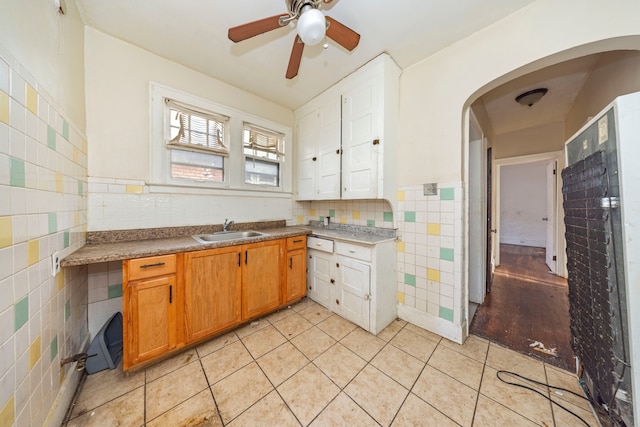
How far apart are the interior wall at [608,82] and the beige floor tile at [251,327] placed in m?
3.33

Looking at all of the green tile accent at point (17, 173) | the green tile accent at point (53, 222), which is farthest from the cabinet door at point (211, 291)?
the green tile accent at point (17, 173)

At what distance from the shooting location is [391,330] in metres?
1.93

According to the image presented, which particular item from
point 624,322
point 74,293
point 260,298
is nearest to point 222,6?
point 74,293

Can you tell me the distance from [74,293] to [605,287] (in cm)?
302

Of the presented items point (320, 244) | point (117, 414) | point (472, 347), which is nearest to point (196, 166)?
point (320, 244)

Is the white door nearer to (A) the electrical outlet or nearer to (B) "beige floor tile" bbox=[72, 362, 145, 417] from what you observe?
(B) "beige floor tile" bbox=[72, 362, 145, 417]

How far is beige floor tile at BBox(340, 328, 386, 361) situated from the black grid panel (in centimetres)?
117

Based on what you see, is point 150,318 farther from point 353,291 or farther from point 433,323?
point 433,323

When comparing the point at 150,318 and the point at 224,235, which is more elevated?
the point at 224,235

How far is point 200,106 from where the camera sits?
85.3 inches

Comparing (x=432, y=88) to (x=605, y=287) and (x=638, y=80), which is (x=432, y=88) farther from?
(x=605, y=287)

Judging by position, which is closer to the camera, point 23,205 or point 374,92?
point 23,205

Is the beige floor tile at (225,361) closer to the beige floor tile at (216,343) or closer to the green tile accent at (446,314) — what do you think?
the beige floor tile at (216,343)

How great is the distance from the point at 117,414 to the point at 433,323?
2326 millimetres
